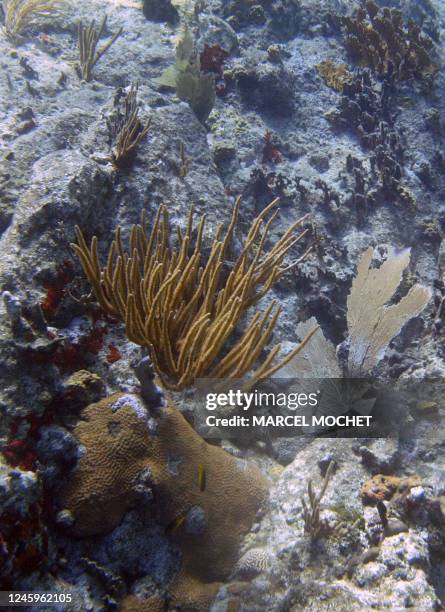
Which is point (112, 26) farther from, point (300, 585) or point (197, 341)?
point (300, 585)

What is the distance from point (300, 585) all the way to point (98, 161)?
138 inches

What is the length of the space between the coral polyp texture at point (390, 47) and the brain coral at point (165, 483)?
6865mm

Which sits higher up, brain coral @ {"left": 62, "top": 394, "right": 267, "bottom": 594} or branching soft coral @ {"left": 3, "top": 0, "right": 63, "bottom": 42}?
branching soft coral @ {"left": 3, "top": 0, "right": 63, "bottom": 42}

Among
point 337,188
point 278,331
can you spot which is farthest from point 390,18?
point 278,331

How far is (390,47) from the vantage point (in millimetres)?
7023

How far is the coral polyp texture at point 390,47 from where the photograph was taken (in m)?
6.75

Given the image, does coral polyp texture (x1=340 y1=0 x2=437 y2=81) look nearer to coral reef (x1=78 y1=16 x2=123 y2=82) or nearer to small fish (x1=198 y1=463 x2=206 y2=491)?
coral reef (x1=78 y1=16 x2=123 y2=82)

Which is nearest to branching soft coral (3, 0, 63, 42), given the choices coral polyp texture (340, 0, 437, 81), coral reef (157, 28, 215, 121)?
coral reef (157, 28, 215, 121)

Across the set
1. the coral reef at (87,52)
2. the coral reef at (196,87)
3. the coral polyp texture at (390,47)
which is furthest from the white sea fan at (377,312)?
the coral reef at (87,52)

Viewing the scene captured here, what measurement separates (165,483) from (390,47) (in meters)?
7.79

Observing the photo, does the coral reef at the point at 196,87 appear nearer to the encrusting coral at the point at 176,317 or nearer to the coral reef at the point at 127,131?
the coral reef at the point at 127,131

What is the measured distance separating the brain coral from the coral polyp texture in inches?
270

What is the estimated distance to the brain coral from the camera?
7.25ft

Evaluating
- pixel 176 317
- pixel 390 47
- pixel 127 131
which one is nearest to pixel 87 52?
pixel 127 131
